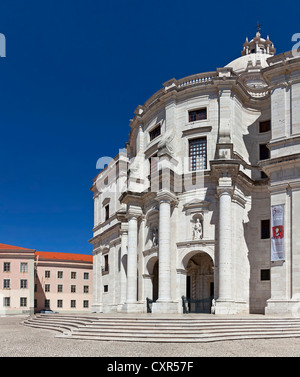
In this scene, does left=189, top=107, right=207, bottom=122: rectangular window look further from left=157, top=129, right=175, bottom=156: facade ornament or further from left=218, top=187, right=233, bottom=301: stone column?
left=218, top=187, right=233, bottom=301: stone column

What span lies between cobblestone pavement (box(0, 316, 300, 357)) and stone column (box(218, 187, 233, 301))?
32.6 ft

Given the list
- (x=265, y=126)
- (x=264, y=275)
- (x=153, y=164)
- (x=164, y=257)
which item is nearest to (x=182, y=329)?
(x=164, y=257)

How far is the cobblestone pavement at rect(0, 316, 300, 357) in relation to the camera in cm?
1566

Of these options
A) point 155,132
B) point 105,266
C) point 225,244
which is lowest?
point 105,266

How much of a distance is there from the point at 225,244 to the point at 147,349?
14.3 metres

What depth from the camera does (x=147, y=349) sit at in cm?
1686

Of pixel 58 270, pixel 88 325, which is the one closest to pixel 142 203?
pixel 88 325

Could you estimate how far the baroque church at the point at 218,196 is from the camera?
1146 inches

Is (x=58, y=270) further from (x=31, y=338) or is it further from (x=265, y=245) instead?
(x=31, y=338)

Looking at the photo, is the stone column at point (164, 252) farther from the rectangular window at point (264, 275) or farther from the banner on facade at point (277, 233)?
the banner on facade at point (277, 233)

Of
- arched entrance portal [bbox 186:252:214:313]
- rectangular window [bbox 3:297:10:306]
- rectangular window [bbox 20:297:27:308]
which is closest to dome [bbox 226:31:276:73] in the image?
arched entrance portal [bbox 186:252:214:313]

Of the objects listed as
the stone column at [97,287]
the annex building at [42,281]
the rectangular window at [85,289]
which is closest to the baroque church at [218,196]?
the stone column at [97,287]

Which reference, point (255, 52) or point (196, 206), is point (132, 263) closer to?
point (196, 206)
